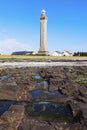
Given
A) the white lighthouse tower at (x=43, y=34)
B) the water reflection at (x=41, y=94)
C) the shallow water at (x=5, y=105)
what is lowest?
the water reflection at (x=41, y=94)

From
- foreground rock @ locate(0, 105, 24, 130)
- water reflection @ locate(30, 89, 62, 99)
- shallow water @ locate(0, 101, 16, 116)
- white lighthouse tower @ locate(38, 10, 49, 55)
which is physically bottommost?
water reflection @ locate(30, 89, 62, 99)

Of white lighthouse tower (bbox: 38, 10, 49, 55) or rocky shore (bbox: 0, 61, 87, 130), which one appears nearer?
rocky shore (bbox: 0, 61, 87, 130)

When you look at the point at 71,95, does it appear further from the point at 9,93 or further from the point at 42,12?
the point at 42,12

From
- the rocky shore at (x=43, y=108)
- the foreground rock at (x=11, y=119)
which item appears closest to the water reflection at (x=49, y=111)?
the rocky shore at (x=43, y=108)

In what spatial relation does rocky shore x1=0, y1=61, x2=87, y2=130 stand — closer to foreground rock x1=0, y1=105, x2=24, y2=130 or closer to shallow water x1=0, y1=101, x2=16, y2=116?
foreground rock x1=0, y1=105, x2=24, y2=130

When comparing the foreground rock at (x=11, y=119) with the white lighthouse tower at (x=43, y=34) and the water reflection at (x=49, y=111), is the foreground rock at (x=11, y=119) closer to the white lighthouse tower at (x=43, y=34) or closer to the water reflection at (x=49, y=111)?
the water reflection at (x=49, y=111)

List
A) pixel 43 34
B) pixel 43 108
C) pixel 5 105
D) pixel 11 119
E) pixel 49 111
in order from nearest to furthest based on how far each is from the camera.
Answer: pixel 11 119 → pixel 49 111 → pixel 43 108 → pixel 5 105 → pixel 43 34

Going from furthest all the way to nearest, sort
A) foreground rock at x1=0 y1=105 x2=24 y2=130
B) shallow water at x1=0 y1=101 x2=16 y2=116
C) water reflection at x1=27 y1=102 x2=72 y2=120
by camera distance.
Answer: shallow water at x1=0 y1=101 x2=16 y2=116 → water reflection at x1=27 y1=102 x2=72 y2=120 → foreground rock at x1=0 y1=105 x2=24 y2=130

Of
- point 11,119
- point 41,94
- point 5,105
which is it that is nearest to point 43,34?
point 41,94

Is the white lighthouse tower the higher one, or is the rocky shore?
the white lighthouse tower

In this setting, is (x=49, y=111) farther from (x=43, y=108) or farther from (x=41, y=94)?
(x=41, y=94)

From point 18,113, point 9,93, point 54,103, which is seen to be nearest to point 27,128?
point 18,113

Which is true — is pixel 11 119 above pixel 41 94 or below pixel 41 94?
above

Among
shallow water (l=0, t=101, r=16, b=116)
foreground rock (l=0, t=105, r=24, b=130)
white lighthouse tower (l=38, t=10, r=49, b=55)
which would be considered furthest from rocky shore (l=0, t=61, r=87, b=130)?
white lighthouse tower (l=38, t=10, r=49, b=55)
